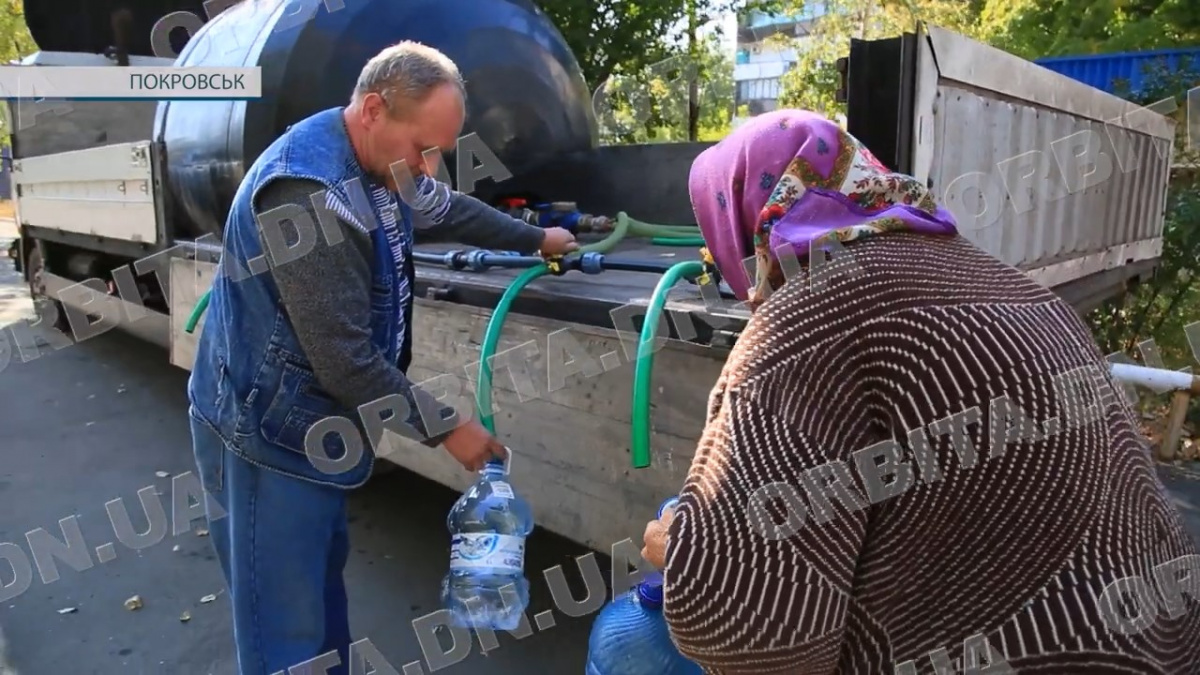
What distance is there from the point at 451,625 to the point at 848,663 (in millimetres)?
1998

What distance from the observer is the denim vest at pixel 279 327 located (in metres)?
1.78

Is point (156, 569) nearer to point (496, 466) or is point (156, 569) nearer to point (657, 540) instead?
point (496, 466)

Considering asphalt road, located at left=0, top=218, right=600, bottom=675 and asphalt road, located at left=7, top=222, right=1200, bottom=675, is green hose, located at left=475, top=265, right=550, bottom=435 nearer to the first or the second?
asphalt road, located at left=0, top=218, right=600, bottom=675

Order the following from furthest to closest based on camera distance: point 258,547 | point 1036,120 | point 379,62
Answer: point 1036,120 → point 258,547 → point 379,62

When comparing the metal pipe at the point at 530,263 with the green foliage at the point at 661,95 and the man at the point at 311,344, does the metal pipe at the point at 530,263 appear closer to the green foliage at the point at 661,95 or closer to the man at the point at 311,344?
the man at the point at 311,344

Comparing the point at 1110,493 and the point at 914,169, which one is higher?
the point at 914,169

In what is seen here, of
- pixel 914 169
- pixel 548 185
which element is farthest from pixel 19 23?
pixel 914 169

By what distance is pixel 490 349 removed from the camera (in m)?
2.21

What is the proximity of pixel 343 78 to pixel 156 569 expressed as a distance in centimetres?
203

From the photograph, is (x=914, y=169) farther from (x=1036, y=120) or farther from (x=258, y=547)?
(x=258, y=547)

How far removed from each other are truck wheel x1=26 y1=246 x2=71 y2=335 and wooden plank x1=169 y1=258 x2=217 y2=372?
3.92 metres

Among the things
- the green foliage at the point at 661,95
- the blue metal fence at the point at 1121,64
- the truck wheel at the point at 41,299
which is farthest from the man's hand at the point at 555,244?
the green foliage at the point at 661,95

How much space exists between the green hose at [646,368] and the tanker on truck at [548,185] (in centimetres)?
6

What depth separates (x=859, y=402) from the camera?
3.37 ft
